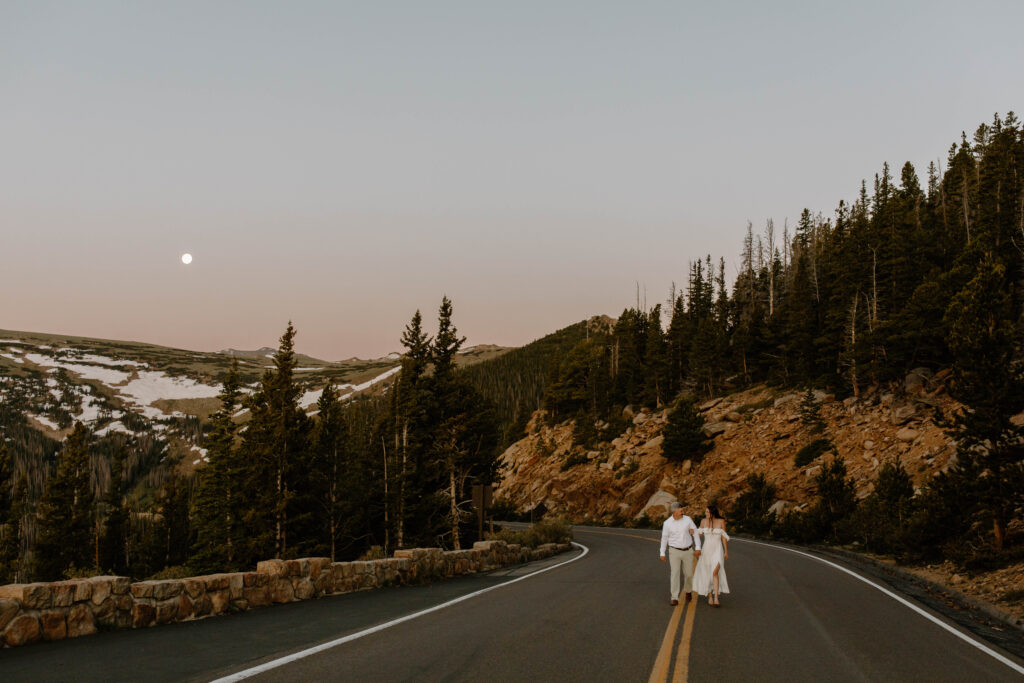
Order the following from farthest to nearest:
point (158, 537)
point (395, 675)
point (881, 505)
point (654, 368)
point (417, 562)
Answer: point (158, 537) → point (654, 368) → point (881, 505) → point (417, 562) → point (395, 675)

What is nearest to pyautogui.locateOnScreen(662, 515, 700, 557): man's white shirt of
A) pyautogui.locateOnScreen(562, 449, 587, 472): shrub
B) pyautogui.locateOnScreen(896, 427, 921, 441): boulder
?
pyautogui.locateOnScreen(896, 427, 921, 441): boulder

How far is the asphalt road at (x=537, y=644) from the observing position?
6391 millimetres

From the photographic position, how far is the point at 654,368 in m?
79.8

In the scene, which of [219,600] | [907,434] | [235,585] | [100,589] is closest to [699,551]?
[235,585]

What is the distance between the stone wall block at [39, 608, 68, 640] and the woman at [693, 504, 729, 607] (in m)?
10.0

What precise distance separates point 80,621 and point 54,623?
0.32 metres

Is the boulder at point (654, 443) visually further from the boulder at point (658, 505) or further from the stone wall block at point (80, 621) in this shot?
the stone wall block at point (80, 621)

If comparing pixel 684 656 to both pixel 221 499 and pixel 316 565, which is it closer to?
pixel 316 565

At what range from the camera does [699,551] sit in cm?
1227

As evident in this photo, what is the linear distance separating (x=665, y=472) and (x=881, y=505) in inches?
1320

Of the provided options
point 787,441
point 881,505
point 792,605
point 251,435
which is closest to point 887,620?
point 792,605

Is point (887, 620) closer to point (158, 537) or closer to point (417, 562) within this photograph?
point (417, 562)

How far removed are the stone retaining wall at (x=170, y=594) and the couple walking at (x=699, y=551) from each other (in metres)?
6.24

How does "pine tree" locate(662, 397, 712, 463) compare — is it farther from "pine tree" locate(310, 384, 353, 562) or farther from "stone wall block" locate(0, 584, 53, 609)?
"stone wall block" locate(0, 584, 53, 609)
